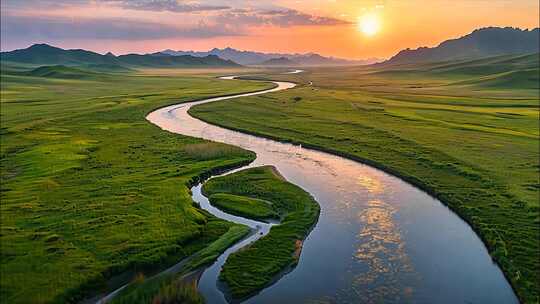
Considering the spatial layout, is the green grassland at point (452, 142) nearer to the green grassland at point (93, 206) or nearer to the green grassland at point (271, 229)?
the green grassland at point (271, 229)

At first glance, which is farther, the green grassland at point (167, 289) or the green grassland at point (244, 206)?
the green grassland at point (244, 206)

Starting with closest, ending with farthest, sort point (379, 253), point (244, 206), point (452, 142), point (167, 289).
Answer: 1. point (167, 289)
2. point (379, 253)
3. point (244, 206)
4. point (452, 142)

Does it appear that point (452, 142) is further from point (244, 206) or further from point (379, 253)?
point (379, 253)

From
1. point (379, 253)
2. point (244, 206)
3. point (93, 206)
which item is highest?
point (379, 253)

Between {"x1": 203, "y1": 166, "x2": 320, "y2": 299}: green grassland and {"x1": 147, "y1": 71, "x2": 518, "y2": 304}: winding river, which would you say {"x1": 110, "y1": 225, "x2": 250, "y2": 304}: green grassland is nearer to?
{"x1": 147, "y1": 71, "x2": 518, "y2": 304}: winding river

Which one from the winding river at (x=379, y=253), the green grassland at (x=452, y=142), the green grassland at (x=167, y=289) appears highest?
the green grassland at (x=452, y=142)

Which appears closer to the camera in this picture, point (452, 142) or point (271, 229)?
point (271, 229)

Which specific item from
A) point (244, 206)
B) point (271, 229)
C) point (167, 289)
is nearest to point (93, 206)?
point (244, 206)

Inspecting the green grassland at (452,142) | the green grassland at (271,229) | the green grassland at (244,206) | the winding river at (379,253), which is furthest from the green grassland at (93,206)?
the green grassland at (452,142)
